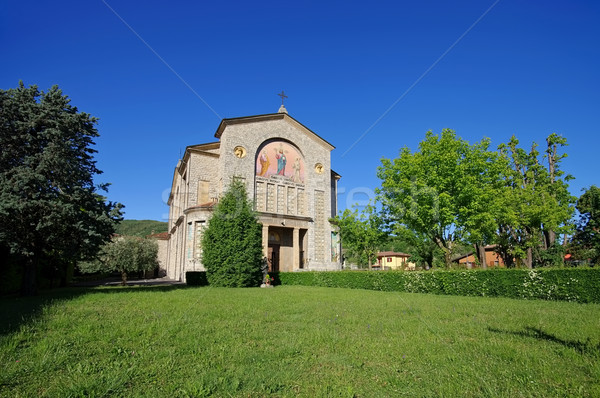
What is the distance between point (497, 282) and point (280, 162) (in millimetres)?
21975

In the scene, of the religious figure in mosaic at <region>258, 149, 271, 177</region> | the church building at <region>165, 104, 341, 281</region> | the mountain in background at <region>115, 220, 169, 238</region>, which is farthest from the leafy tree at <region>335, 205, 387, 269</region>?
the mountain in background at <region>115, 220, 169, 238</region>

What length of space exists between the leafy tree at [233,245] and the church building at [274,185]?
695cm

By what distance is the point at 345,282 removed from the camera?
20359mm

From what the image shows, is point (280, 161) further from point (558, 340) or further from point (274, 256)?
point (558, 340)

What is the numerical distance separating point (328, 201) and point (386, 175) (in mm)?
9355

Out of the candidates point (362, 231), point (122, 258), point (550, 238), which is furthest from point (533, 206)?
point (122, 258)

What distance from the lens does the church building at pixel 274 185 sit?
97.0 ft

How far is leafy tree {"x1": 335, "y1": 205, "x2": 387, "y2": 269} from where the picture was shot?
87.0 ft

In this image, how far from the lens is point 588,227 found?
33875mm

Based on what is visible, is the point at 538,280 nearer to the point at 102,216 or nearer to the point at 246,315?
the point at 246,315

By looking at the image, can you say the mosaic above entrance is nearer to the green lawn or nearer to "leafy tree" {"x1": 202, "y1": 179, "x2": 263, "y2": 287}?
"leafy tree" {"x1": 202, "y1": 179, "x2": 263, "y2": 287}

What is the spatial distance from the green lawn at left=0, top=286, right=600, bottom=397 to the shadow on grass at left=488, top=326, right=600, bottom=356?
2cm

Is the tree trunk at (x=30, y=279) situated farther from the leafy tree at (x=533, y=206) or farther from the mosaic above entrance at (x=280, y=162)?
the leafy tree at (x=533, y=206)

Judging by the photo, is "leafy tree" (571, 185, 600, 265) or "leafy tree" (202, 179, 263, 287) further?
"leafy tree" (571, 185, 600, 265)
